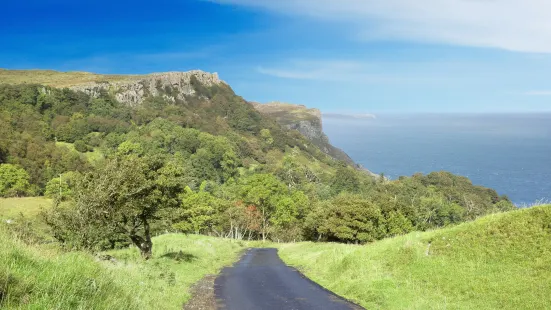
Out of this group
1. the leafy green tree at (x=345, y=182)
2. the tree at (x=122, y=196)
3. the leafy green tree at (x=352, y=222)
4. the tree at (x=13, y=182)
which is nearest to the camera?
the tree at (x=122, y=196)

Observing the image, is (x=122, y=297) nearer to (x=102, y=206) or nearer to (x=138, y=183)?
(x=102, y=206)

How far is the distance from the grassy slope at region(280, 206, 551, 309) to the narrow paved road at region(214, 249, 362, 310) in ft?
4.05

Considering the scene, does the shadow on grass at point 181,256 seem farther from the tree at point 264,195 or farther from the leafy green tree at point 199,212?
the tree at point 264,195

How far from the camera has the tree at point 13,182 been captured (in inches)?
4225

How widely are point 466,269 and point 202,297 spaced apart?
12.4 metres

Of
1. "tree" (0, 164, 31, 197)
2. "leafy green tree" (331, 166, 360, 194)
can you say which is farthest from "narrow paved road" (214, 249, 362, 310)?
"leafy green tree" (331, 166, 360, 194)

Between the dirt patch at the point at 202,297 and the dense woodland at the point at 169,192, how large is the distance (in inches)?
218

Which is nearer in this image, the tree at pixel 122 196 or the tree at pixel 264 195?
the tree at pixel 122 196

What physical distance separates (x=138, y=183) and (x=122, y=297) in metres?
15.3

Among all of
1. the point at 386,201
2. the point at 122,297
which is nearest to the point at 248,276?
the point at 122,297

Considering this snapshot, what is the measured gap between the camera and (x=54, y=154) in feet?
459

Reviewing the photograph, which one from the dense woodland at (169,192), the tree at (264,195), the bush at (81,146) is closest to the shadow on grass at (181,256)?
the dense woodland at (169,192)

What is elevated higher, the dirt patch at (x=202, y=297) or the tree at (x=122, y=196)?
the tree at (x=122, y=196)

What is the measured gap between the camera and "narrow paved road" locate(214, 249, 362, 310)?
674 inches
